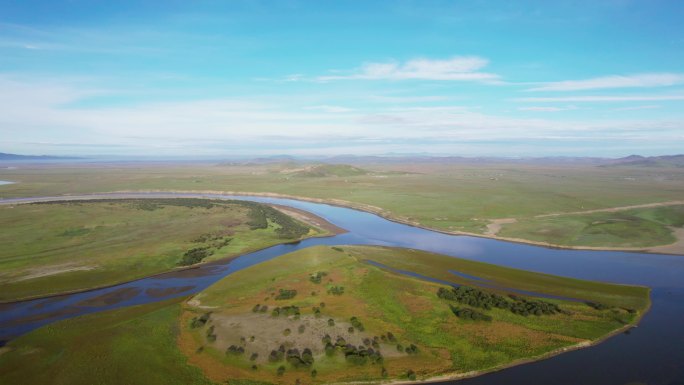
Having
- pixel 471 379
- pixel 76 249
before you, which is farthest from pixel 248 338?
pixel 76 249

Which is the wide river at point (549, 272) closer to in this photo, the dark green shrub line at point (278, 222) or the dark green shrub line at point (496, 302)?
the dark green shrub line at point (278, 222)

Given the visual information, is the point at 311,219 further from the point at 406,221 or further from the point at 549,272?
the point at 549,272

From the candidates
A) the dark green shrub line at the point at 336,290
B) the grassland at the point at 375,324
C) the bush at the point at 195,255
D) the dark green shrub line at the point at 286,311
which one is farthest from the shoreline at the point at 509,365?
the bush at the point at 195,255

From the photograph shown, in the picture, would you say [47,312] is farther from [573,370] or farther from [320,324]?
[573,370]

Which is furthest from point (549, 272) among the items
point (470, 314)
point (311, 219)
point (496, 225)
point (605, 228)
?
point (311, 219)

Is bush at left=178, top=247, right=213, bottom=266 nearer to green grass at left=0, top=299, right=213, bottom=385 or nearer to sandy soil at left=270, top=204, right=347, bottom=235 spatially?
green grass at left=0, top=299, right=213, bottom=385

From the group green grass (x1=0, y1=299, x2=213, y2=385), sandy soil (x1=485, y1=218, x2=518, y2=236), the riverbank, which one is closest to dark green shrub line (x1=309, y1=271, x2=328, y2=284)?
green grass (x1=0, y1=299, x2=213, y2=385)
